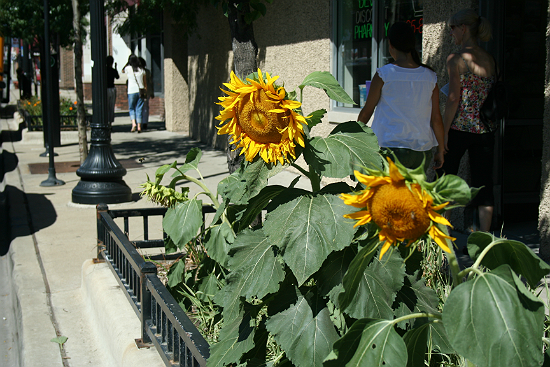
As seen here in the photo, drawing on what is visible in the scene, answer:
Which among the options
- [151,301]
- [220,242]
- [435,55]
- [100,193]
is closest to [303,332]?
[220,242]

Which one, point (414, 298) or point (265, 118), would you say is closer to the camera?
point (265, 118)

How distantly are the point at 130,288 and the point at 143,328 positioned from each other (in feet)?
2.45

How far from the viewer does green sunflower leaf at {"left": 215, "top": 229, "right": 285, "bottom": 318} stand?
2062 mm

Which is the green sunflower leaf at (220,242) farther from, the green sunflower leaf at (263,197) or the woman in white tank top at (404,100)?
the woman in white tank top at (404,100)

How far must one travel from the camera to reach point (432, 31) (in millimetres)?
6336

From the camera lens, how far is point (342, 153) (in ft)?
6.58

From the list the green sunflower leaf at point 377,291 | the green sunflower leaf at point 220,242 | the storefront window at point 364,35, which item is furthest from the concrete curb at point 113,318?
the storefront window at point 364,35

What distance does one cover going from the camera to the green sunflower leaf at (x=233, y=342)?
2162 mm

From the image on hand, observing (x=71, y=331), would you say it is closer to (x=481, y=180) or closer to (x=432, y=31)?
(x=481, y=180)

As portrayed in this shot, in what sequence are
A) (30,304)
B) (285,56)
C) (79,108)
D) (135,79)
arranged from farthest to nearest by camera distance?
(135,79) → (285,56) → (79,108) → (30,304)

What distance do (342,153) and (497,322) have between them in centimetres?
79

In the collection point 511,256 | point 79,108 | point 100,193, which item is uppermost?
point 79,108

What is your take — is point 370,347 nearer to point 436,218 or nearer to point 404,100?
point 436,218

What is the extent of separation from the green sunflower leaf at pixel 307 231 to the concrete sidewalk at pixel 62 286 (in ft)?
5.35
